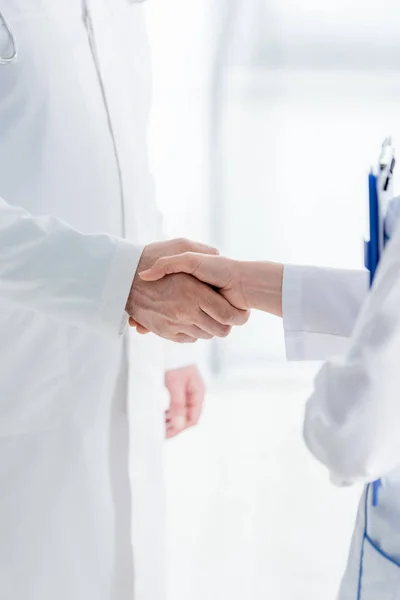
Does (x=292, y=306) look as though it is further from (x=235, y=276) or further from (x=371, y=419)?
(x=371, y=419)

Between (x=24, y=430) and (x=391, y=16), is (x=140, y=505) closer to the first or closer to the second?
(x=24, y=430)

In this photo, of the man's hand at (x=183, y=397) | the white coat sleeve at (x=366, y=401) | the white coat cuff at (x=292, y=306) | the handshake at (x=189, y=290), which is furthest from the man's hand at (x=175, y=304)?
the white coat sleeve at (x=366, y=401)

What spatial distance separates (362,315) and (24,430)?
0.56 meters

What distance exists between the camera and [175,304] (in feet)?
3.31

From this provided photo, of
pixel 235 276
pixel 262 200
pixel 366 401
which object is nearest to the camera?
pixel 366 401

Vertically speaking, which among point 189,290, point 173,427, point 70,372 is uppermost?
point 189,290

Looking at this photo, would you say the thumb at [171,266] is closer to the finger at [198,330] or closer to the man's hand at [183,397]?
the finger at [198,330]

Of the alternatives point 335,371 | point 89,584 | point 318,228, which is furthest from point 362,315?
point 318,228

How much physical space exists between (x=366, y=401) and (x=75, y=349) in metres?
0.54

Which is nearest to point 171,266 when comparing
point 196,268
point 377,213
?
point 196,268

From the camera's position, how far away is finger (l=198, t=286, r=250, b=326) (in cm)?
100

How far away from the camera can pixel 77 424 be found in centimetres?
106

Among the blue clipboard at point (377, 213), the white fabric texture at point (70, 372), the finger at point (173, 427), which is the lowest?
the finger at point (173, 427)

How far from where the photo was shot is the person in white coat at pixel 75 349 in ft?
3.40
